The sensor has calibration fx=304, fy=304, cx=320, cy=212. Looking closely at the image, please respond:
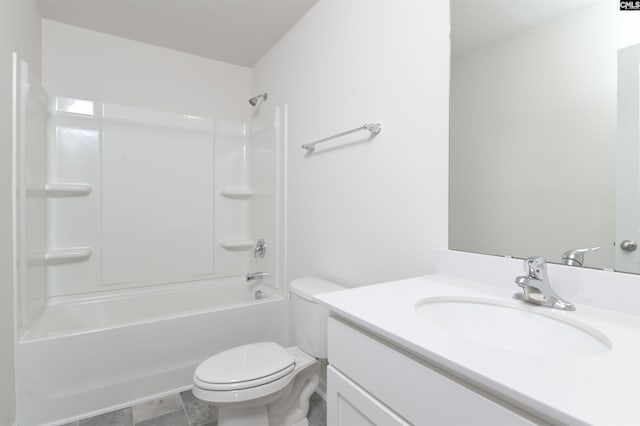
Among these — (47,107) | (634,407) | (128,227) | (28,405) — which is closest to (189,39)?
(47,107)

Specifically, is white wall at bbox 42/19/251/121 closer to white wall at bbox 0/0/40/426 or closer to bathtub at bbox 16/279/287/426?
white wall at bbox 0/0/40/426

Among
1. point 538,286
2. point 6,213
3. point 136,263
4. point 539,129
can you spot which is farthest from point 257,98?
point 538,286

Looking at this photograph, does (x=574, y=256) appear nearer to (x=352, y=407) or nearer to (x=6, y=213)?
(x=352, y=407)

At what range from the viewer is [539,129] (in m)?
0.91

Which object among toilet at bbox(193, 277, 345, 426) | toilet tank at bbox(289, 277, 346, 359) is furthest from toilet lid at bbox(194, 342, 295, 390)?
toilet tank at bbox(289, 277, 346, 359)

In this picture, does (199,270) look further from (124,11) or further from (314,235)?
(124,11)

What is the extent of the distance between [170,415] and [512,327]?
1.72m

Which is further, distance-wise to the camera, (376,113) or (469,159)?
(376,113)

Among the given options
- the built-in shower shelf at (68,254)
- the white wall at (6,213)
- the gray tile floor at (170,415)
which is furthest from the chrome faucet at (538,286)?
the built-in shower shelf at (68,254)

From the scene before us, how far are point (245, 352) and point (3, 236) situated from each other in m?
1.20

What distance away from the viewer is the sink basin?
683 millimetres

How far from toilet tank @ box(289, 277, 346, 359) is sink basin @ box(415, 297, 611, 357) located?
2.10 ft

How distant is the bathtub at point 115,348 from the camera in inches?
59.6

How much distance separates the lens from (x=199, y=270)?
2570 mm
